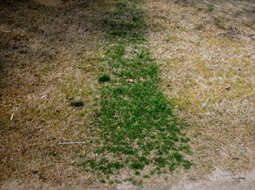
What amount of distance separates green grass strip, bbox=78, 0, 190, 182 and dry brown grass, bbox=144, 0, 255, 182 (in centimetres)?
20

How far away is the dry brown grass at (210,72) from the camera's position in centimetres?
328

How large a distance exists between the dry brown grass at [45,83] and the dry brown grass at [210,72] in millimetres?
1270

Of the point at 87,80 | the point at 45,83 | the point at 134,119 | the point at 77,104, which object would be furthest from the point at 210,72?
the point at 45,83

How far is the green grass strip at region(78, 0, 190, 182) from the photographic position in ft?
9.98

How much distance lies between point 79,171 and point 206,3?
569cm

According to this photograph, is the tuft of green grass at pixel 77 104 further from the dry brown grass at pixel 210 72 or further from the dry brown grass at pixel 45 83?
the dry brown grass at pixel 210 72

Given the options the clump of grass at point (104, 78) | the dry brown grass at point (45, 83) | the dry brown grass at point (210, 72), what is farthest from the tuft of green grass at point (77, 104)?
the dry brown grass at point (210, 72)

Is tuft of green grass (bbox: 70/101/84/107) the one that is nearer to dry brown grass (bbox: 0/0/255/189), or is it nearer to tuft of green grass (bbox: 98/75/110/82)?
dry brown grass (bbox: 0/0/255/189)

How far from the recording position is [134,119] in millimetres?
3506

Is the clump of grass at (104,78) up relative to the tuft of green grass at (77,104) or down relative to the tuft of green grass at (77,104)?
up

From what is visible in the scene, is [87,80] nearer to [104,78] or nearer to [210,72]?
[104,78]

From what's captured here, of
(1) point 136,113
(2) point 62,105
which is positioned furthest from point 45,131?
(1) point 136,113

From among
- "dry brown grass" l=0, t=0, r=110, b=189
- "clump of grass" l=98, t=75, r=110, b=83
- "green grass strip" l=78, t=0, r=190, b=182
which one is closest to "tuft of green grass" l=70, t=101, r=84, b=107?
"dry brown grass" l=0, t=0, r=110, b=189

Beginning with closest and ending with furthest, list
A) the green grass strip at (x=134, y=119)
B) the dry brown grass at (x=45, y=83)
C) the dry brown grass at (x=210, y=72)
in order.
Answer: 1. the dry brown grass at (x=45, y=83)
2. the green grass strip at (x=134, y=119)
3. the dry brown grass at (x=210, y=72)
